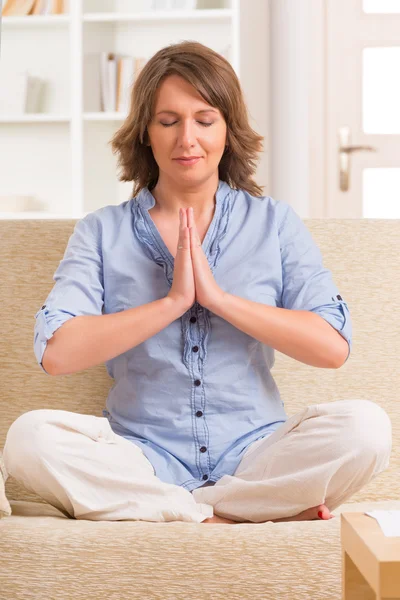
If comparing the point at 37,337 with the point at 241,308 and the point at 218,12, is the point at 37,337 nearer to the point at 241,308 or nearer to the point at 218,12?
the point at 241,308

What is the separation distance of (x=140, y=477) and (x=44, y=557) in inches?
9.9

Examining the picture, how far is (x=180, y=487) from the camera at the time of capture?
159 cm

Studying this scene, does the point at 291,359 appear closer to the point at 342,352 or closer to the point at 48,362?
the point at 342,352

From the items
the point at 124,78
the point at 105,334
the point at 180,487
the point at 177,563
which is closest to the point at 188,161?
the point at 105,334

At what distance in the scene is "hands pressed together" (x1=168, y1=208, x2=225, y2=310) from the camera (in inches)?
64.8

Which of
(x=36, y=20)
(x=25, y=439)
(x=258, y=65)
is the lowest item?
(x=25, y=439)

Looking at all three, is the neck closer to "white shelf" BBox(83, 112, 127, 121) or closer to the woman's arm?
the woman's arm

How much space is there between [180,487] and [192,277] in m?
0.38

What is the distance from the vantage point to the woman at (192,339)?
4.97 ft

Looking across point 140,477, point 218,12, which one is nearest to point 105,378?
point 140,477

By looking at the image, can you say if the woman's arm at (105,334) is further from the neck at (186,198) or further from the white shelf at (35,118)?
the white shelf at (35,118)

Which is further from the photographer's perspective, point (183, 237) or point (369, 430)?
point (183, 237)

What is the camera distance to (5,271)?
2.00 metres

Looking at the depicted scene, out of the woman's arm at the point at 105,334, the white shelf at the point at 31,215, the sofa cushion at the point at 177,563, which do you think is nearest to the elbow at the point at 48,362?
the woman's arm at the point at 105,334
